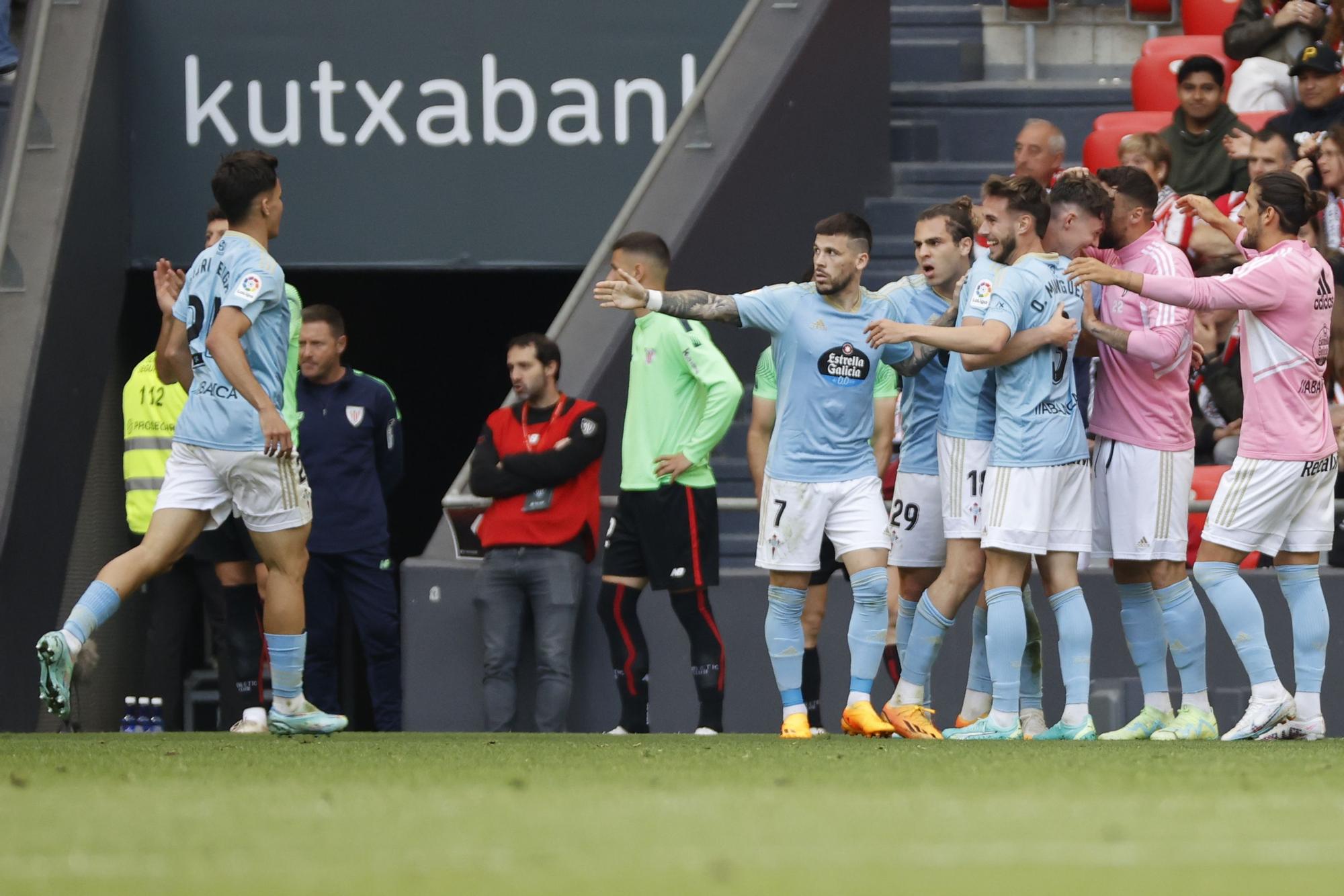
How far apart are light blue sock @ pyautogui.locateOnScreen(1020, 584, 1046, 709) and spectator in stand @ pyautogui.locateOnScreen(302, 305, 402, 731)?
9.96 ft

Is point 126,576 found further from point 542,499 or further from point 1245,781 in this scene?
point 1245,781

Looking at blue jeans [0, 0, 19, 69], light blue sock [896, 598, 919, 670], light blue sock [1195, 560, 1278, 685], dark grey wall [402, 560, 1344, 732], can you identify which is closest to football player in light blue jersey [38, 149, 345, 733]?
dark grey wall [402, 560, 1344, 732]

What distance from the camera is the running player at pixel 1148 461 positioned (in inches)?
306

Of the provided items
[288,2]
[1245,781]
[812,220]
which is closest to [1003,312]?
[1245,781]

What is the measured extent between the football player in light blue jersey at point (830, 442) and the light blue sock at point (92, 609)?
218 centimetres

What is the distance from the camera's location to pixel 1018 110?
12609mm

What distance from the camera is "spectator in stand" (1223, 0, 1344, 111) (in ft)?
38.9

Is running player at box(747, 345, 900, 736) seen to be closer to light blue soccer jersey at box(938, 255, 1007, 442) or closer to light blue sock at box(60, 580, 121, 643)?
light blue soccer jersey at box(938, 255, 1007, 442)

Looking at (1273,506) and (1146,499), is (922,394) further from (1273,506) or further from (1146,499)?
(1273,506)

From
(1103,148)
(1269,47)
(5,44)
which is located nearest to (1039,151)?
(1103,148)

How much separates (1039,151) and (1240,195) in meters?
1.11

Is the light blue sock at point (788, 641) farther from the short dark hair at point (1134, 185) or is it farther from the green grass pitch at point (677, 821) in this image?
the short dark hair at point (1134, 185)

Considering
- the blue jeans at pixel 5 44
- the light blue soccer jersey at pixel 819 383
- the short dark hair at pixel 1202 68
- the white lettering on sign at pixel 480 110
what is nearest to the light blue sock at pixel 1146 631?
the light blue soccer jersey at pixel 819 383

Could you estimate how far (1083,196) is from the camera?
25.7 ft
